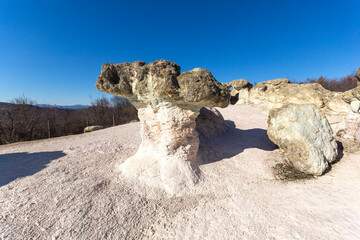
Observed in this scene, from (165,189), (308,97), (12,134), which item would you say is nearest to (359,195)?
(165,189)

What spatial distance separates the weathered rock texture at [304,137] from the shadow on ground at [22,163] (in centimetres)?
744

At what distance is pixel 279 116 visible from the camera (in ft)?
15.6

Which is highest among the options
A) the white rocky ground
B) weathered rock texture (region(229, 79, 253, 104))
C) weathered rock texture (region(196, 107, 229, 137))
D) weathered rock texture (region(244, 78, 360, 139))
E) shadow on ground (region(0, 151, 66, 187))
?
weathered rock texture (region(229, 79, 253, 104))

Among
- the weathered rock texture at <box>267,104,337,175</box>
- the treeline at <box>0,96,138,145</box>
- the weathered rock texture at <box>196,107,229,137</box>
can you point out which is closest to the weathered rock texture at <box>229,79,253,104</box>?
the weathered rock texture at <box>196,107,229,137</box>

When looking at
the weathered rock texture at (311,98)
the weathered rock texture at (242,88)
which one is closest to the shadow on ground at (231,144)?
the weathered rock texture at (311,98)

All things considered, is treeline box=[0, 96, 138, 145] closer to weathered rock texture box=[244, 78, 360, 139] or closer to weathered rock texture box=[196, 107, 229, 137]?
weathered rock texture box=[196, 107, 229, 137]

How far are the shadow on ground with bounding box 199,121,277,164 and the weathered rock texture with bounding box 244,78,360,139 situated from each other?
3002mm

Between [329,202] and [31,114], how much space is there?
69.8 ft

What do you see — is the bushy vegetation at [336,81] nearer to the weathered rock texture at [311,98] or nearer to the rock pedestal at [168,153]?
the weathered rock texture at [311,98]

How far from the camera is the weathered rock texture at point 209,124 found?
6112 mm

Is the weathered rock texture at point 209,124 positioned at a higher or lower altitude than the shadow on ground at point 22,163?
higher

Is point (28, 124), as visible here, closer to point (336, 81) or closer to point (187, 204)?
point (187, 204)

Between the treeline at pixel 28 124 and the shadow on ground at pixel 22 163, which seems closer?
the shadow on ground at pixel 22 163

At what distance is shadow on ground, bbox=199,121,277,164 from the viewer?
4625 mm
